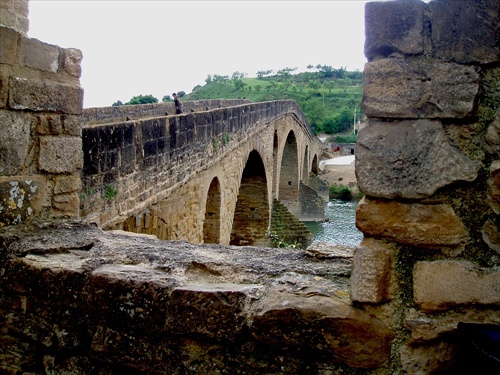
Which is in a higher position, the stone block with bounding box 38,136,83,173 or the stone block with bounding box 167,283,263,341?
the stone block with bounding box 38,136,83,173

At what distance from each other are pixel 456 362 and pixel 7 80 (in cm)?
226

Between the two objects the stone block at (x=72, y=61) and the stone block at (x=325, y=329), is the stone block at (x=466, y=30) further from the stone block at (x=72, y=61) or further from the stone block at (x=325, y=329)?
the stone block at (x=72, y=61)

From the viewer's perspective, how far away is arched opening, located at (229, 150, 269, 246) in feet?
53.1

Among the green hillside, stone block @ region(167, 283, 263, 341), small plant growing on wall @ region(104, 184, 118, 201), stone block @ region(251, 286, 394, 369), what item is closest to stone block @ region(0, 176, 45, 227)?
stone block @ region(167, 283, 263, 341)

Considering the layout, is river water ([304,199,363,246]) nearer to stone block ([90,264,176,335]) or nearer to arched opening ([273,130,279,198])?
arched opening ([273,130,279,198])

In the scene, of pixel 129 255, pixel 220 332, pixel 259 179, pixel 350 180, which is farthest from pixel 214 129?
pixel 350 180

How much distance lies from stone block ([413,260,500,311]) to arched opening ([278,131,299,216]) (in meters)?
25.0

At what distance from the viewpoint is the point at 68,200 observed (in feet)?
9.88

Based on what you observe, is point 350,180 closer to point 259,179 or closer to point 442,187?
point 259,179

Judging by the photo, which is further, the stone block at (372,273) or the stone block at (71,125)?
the stone block at (71,125)

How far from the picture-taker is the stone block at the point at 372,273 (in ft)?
5.91

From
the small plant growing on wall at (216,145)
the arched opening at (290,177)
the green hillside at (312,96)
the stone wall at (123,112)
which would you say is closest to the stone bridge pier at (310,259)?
the small plant growing on wall at (216,145)

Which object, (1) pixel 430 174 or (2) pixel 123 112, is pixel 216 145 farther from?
(1) pixel 430 174

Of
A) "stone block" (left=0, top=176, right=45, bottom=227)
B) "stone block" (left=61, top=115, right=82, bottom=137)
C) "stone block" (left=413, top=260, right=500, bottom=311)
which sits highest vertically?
"stone block" (left=61, top=115, right=82, bottom=137)
